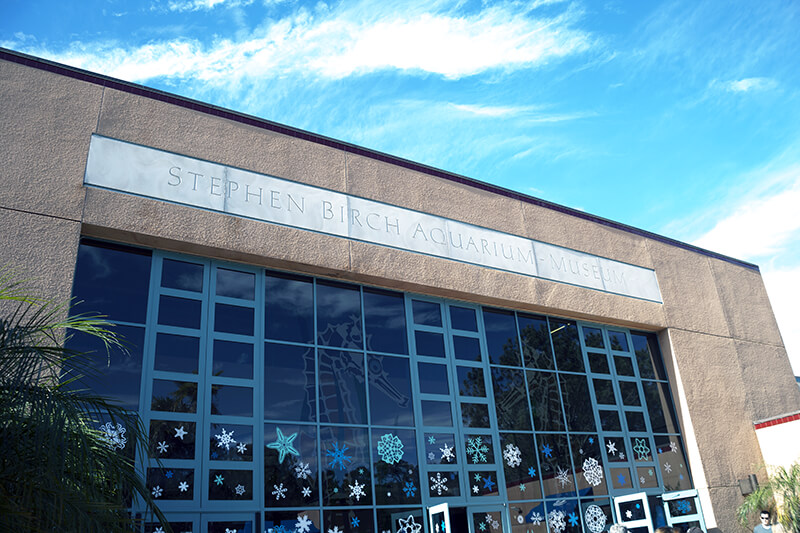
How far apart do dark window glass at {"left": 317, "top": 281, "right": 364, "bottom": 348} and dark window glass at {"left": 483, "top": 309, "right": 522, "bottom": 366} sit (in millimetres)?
2455

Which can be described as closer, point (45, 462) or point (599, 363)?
point (45, 462)

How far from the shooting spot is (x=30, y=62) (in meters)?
8.63

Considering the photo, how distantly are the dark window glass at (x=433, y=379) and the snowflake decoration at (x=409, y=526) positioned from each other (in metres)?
1.88

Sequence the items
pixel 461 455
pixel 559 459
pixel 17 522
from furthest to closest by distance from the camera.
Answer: pixel 559 459, pixel 461 455, pixel 17 522

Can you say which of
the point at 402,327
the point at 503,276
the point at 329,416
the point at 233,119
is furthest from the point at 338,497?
the point at 233,119

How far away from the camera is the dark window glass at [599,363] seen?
1224cm

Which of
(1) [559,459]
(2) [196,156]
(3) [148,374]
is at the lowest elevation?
(1) [559,459]

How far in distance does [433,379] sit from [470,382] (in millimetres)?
703

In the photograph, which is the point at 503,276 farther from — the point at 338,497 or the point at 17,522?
the point at 17,522

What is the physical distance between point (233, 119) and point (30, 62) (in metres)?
2.69

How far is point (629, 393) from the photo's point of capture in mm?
12484

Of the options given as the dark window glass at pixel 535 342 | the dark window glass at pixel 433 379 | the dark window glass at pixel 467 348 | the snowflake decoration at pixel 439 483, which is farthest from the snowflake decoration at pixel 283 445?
the dark window glass at pixel 535 342

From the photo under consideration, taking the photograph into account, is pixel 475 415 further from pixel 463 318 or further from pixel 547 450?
pixel 463 318

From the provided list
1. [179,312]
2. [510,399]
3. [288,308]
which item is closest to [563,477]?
[510,399]
